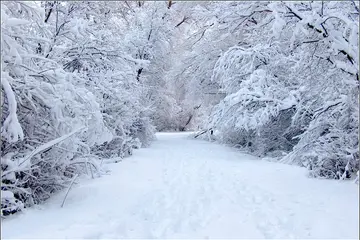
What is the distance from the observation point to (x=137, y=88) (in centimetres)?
1212

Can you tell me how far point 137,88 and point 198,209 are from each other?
25.0 ft

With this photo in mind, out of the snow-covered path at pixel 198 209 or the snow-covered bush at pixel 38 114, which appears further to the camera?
the snow-covered bush at pixel 38 114

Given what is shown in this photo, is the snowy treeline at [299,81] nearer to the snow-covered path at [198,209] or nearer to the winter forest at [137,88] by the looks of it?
the winter forest at [137,88]

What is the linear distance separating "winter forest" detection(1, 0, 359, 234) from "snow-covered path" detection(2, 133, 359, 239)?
0.41 metres

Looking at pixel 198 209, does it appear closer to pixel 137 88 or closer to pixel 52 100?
pixel 52 100

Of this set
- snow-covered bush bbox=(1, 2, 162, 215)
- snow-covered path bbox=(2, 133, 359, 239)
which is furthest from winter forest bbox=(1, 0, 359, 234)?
snow-covered path bbox=(2, 133, 359, 239)

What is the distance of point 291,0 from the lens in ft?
15.0

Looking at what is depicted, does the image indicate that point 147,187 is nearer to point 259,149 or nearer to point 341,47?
point 341,47

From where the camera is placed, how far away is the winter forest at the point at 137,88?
4750 mm

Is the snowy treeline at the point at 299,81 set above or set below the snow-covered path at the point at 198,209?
above

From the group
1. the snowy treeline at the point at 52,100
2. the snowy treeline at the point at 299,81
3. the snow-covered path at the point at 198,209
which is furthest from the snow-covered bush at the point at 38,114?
the snowy treeline at the point at 299,81

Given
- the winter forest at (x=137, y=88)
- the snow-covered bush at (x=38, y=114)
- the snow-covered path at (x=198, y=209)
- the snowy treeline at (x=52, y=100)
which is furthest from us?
the winter forest at (x=137, y=88)

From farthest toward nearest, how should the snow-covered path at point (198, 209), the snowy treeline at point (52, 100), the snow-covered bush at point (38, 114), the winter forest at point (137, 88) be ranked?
the winter forest at point (137, 88)
the snowy treeline at point (52, 100)
the snow-covered bush at point (38, 114)
the snow-covered path at point (198, 209)

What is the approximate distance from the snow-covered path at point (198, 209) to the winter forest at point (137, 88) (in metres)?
0.41
